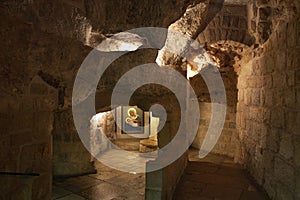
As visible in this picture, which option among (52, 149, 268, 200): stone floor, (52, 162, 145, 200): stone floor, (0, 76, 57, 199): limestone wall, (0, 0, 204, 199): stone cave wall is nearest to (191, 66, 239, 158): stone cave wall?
(52, 149, 268, 200): stone floor

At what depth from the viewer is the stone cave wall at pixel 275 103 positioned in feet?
7.61

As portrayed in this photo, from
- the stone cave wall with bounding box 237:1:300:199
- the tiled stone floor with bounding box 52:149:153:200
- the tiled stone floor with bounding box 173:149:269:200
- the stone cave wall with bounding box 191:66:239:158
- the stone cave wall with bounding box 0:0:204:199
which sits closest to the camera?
the stone cave wall with bounding box 0:0:204:199

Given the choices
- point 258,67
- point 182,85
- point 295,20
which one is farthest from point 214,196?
point 295,20

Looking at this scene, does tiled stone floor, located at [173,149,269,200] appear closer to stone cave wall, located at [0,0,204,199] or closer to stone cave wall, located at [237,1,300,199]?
stone cave wall, located at [237,1,300,199]

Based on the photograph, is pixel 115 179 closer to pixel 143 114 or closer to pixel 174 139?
pixel 174 139

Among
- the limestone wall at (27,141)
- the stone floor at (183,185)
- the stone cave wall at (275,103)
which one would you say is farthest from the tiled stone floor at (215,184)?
the limestone wall at (27,141)

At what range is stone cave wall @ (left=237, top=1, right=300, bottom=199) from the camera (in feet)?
7.61

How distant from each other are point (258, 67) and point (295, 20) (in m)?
1.26

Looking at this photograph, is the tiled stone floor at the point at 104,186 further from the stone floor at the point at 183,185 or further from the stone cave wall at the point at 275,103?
the stone cave wall at the point at 275,103

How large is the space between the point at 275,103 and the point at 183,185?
1.63 meters

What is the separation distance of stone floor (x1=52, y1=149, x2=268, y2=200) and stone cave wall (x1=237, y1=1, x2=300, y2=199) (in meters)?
0.29

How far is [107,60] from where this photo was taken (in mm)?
2465

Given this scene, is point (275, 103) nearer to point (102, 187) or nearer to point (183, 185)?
point (183, 185)

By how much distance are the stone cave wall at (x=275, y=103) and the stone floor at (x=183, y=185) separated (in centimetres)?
29
